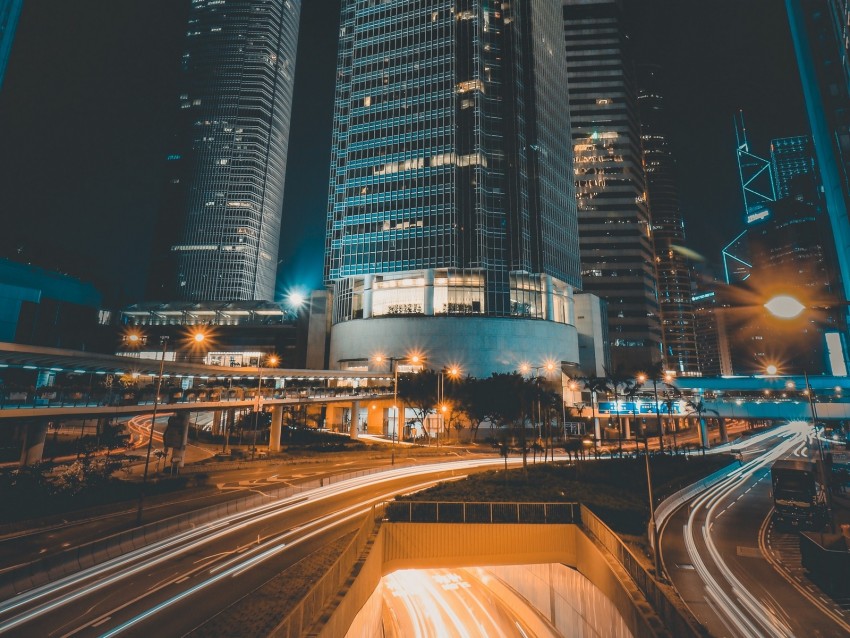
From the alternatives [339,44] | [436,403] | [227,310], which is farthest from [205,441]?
[339,44]

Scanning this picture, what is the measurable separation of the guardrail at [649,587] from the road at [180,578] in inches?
504

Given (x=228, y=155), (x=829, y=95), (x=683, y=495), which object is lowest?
(x=683, y=495)

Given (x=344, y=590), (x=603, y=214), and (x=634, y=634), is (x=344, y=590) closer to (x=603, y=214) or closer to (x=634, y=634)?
(x=634, y=634)

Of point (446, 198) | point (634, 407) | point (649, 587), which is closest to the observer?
point (649, 587)

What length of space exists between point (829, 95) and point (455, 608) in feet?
208

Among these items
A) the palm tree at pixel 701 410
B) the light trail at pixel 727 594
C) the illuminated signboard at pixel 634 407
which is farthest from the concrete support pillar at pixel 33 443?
the palm tree at pixel 701 410

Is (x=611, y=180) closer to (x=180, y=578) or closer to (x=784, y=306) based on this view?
(x=784, y=306)

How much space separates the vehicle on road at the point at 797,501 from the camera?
2623cm

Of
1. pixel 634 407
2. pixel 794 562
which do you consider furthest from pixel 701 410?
pixel 794 562

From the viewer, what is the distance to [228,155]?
599 ft

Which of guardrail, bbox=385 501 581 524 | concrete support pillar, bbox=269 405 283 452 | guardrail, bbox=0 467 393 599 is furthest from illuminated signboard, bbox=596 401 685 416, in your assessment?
guardrail, bbox=0 467 393 599

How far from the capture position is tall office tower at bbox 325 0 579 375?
92.4m

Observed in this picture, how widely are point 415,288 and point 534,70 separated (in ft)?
215

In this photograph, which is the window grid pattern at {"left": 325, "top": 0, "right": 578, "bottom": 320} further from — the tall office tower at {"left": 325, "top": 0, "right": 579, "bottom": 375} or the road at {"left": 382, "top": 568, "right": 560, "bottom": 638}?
the road at {"left": 382, "top": 568, "right": 560, "bottom": 638}
